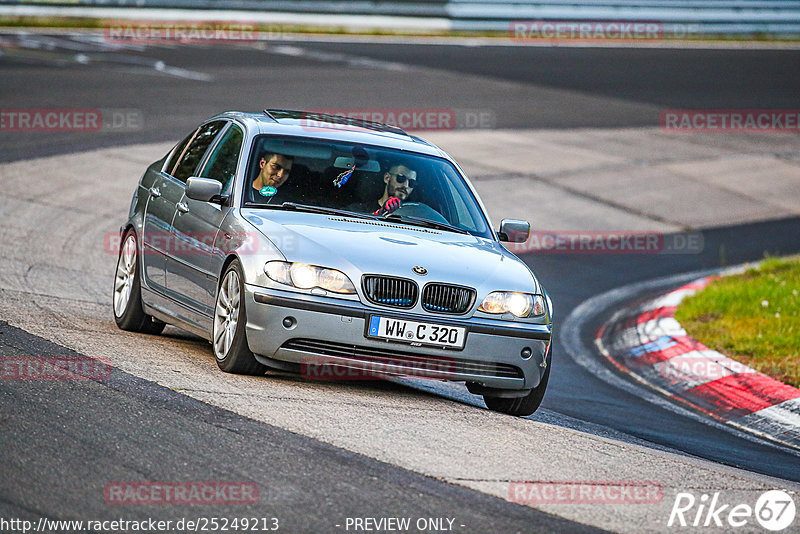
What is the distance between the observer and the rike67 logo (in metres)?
5.44

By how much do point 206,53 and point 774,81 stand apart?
13.2 meters

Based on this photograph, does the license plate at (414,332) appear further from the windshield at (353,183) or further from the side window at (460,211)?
the side window at (460,211)

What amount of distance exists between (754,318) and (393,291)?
568 cm

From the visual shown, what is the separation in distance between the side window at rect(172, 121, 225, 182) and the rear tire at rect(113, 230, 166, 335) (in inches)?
23.8

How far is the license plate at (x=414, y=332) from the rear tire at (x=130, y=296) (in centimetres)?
240

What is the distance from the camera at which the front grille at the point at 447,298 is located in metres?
7.02

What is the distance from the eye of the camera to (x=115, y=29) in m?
29.2

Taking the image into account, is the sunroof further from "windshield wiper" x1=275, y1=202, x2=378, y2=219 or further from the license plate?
the license plate

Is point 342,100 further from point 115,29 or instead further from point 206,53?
point 115,29
